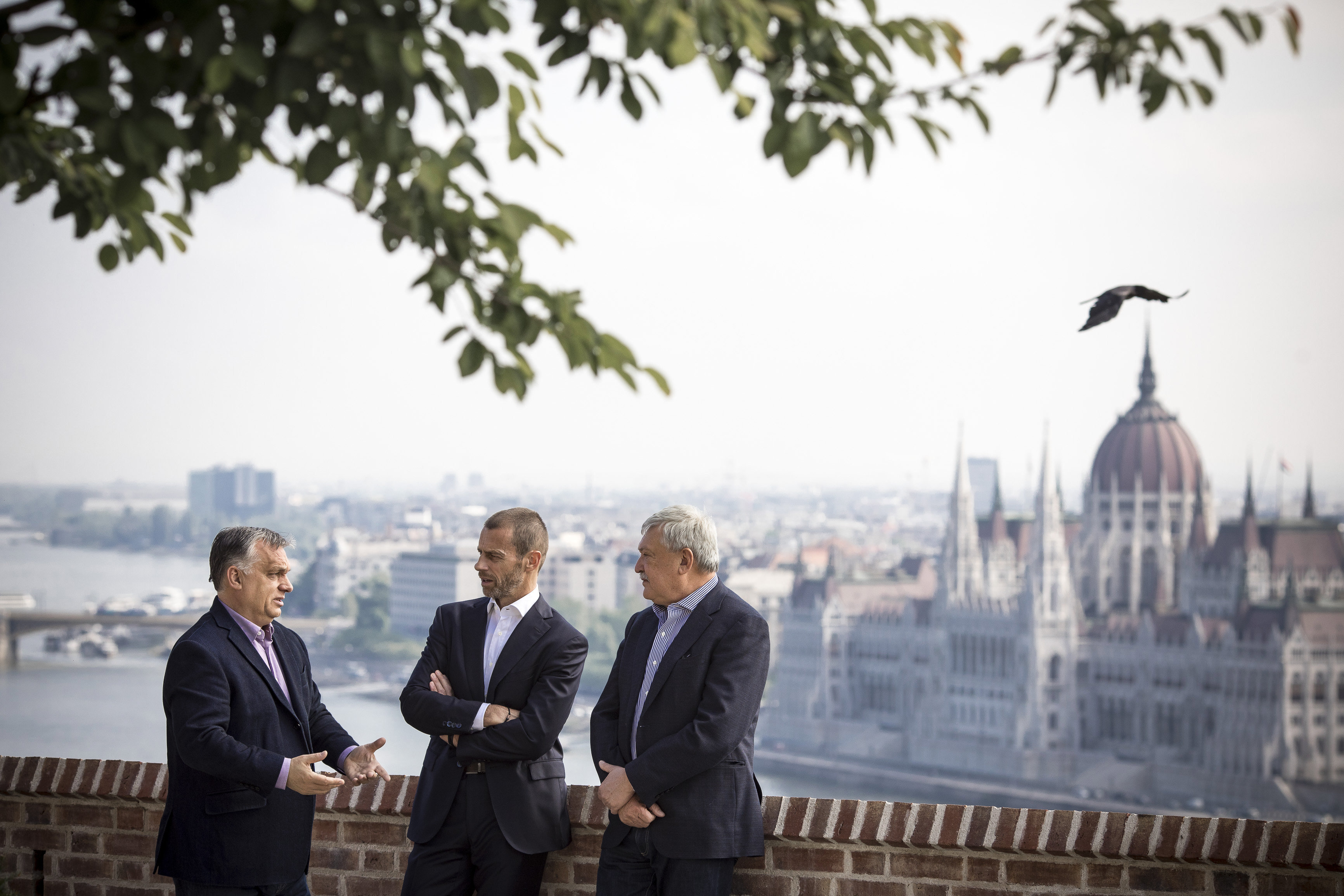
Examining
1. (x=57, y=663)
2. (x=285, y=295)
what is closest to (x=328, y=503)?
(x=285, y=295)

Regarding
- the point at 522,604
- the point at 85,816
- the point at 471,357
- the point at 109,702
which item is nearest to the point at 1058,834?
the point at 522,604

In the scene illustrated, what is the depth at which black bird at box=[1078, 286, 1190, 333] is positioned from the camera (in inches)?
98.7

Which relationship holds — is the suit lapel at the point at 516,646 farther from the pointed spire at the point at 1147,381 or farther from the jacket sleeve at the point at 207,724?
the pointed spire at the point at 1147,381

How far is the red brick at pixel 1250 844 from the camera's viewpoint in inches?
105

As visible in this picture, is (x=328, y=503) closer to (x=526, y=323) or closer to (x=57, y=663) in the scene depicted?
(x=57, y=663)

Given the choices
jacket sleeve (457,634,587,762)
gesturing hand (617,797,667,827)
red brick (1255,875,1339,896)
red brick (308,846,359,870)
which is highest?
jacket sleeve (457,634,587,762)

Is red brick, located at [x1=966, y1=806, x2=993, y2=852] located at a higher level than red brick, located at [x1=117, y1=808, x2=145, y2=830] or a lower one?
higher

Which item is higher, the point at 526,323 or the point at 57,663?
the point at 526,323

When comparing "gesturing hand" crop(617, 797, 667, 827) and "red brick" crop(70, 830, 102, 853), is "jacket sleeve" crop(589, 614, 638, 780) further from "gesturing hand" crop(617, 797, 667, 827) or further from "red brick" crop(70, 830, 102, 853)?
"red brick" crop(70, 830, 102, 853)

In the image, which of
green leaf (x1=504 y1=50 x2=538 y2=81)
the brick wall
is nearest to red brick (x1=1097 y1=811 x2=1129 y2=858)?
the brick wall

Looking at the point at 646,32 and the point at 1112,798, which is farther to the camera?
the point at 1112,798

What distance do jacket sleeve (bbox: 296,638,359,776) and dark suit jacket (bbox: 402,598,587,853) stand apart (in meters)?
0.13

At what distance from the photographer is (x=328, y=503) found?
80812 millimetres

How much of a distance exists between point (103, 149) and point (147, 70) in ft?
0.34
